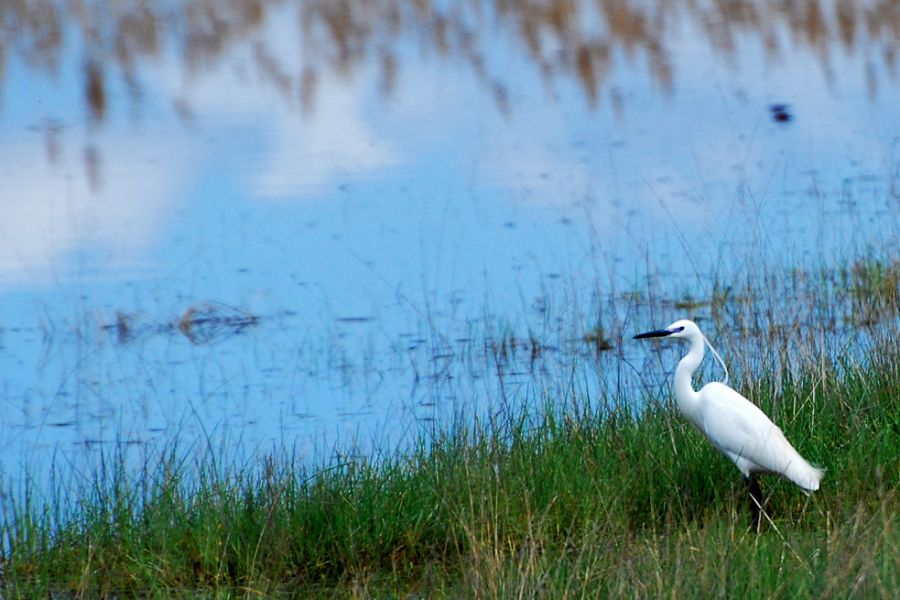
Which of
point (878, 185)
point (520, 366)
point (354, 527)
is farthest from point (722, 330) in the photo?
point (878, 185)

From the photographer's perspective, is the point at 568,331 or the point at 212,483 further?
the point at 568,331

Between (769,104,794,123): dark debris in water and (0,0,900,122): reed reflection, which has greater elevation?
(0,0,900,122): reed reflection

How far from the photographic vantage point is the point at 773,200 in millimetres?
10062

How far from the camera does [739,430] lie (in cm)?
445

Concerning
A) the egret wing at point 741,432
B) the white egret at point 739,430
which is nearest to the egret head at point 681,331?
the white egret at point 739,430

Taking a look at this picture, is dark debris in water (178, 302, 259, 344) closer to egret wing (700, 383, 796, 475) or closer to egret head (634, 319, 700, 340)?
egret head (634, 319, 700, 340)

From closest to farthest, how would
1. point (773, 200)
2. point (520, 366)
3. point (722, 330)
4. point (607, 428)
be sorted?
point (607, 428) < point (722, 330) < point (520, 366) < point (773, 200)

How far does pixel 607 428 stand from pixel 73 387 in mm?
3441

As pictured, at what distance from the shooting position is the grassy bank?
413 centimetres

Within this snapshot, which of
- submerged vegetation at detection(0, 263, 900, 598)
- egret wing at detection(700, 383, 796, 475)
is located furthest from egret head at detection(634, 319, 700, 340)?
submerged vegetation at detection(0, 263, 900, 598)

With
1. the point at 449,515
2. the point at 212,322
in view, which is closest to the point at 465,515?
the point at 449,515

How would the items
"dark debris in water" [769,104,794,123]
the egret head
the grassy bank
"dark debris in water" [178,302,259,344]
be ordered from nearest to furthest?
the grassy bank, the egret head, "dark debris in water" [178,302,259,344], "dark debris in water" [769,104,794,123]

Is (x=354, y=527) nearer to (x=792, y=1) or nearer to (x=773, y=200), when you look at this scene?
(x=773, y=200)

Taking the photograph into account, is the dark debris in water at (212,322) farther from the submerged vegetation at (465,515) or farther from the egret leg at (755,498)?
the egret leg at (755,498)
